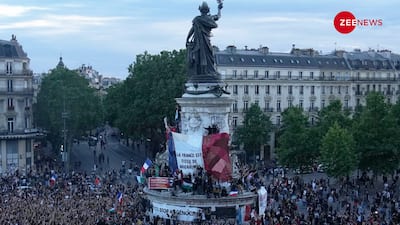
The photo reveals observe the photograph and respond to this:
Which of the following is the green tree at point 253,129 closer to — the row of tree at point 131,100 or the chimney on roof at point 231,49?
the chimney on roof at point 231,49

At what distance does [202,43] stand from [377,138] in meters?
18.9

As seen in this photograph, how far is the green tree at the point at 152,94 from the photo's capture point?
65.0m

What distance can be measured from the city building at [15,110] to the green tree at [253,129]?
22776 millimetres

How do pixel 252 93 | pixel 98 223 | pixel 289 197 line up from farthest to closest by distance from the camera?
1. pixel 252 93
2. pixel 289 197
3. pixel 98 223

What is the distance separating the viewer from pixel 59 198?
40531mm

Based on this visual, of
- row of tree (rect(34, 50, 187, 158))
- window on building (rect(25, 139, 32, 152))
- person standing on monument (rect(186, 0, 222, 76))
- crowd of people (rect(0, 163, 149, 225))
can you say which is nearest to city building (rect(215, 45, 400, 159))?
row of tree (rect(34, 50, 187, 158))

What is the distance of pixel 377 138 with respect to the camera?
50906 millimetres

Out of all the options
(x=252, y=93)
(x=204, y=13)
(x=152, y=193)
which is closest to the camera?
(x=152, y=193)

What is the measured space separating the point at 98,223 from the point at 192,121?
388 inches

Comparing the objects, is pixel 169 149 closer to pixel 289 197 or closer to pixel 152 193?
pixel 152 193

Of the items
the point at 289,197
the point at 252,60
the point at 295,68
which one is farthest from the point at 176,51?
the point at 289,197

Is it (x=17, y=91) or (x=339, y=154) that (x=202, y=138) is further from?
(x=17, y=91)

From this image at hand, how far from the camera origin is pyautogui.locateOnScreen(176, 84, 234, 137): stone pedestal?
38438 millimetres

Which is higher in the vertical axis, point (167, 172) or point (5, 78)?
point (5, 78)
